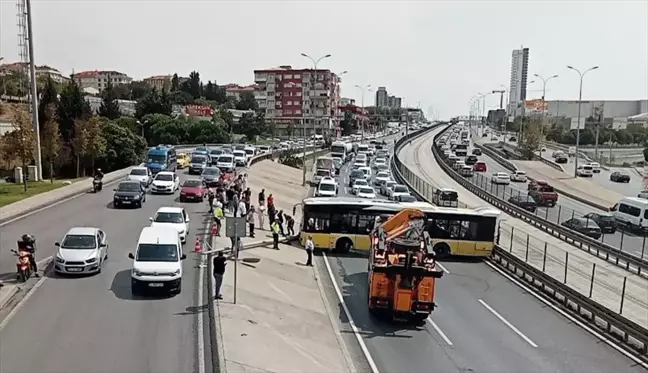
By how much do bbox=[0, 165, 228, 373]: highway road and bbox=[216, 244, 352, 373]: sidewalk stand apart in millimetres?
1042

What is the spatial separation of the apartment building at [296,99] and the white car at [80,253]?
12704cm

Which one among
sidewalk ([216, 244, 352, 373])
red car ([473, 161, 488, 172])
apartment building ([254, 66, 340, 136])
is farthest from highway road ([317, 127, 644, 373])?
apartment building ([254, 66, 340, 136])

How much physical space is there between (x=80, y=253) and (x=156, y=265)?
347cm

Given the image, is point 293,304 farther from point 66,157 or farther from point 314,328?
point 66,157

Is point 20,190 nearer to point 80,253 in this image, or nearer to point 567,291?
point 80,253

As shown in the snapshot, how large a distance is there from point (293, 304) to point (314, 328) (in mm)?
2286

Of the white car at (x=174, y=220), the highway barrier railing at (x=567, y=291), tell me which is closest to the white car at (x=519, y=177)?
the highway barrier railing at (x=567, y=291)

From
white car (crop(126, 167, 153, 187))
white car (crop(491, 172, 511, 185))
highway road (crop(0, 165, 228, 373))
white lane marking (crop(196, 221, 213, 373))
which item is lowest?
white car (crop(491, 172, 511, 185))

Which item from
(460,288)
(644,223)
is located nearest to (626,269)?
(460,288)

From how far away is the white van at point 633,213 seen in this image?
122 feet

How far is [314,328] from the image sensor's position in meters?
18.0

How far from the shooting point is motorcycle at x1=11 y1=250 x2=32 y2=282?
19.1 metres

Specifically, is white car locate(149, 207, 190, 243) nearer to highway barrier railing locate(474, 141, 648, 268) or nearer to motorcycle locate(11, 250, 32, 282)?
motorcycle locate(11, 250, 32, 282)

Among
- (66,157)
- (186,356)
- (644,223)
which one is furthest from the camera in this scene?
(66,157)
